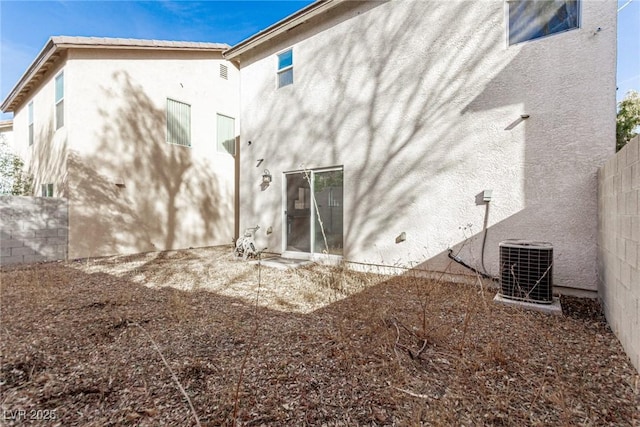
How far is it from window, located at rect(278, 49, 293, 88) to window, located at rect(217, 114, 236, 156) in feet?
13.2

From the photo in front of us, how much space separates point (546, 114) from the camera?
432 centimetres

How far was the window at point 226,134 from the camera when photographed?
10938 millimetres

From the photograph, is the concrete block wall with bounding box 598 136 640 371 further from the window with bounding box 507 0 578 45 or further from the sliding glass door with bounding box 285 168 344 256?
the sliding glass door with bounding box 285 168 344 256

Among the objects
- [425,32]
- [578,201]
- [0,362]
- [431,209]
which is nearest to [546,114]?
[578,201]

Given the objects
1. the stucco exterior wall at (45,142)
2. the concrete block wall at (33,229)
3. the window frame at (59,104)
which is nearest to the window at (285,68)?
the stucco exterior wall at (45,142)

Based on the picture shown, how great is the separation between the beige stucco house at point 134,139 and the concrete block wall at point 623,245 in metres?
10.3

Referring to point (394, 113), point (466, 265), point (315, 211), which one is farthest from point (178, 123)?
point (466, 265)

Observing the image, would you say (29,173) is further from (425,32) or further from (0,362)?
(425,32)

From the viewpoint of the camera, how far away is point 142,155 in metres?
8.91

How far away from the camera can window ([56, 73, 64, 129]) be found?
852 cm

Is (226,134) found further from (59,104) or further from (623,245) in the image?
(623,245)

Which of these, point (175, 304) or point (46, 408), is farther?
point (175, 304)

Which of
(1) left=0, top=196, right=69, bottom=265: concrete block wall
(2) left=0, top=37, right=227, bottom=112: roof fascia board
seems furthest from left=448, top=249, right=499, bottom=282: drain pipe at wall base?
(2) left=0, top=37, right=227, bottom=112: roof fascia board

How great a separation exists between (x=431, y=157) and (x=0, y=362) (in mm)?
6153
